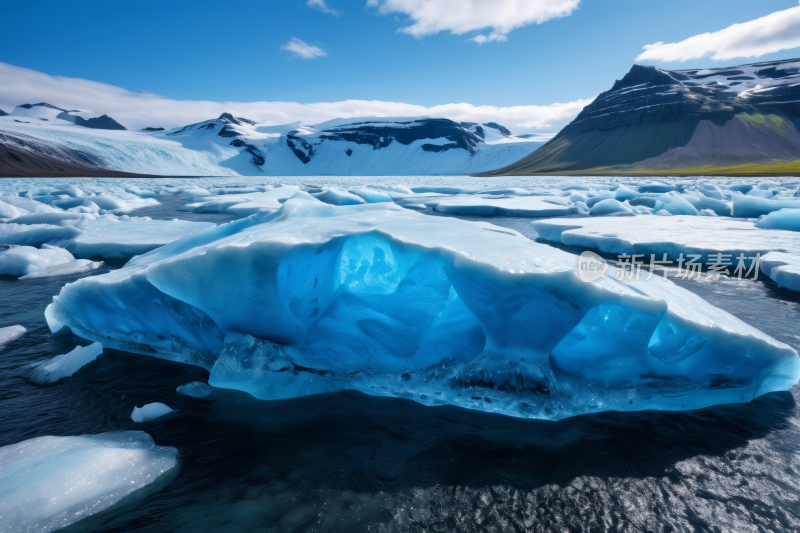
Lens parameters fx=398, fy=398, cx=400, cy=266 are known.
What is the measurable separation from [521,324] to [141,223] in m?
7.91

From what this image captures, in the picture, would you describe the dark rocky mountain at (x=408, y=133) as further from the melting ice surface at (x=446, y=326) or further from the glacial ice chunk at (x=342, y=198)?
the melting ice surface at (x=446, y=326)

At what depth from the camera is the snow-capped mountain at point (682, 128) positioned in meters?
57.8

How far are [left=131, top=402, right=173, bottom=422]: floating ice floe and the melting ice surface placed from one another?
300mm

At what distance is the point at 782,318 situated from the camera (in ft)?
11.8

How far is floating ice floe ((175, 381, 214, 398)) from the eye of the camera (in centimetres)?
243

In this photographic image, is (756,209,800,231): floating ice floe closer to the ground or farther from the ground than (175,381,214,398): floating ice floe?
farther from the ground

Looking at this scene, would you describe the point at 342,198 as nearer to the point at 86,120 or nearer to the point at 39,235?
the point at 39,235

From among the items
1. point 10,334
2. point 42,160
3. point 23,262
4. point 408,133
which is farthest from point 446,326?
point 408,133

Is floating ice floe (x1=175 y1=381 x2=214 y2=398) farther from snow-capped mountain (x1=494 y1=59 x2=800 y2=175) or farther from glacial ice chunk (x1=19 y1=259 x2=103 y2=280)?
snow-capped mountain (x1=494 y1=59 x2=800 y2=175)

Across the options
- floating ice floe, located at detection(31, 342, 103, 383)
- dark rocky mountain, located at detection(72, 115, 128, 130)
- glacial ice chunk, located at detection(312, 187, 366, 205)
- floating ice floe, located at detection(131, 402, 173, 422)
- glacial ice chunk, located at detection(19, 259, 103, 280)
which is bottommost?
floating ice floe, located at detection(131, 402, 173, 422)

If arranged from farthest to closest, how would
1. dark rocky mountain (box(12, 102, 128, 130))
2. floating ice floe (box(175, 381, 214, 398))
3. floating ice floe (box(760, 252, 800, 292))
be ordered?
dark rocky mountain (box(12, 102, 128, 130)) → floating ice floe (box(760, 252, 800, 292)) → floating ice floe (box(175, 381, 214, 398))

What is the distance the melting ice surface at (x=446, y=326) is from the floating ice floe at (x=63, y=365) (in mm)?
435

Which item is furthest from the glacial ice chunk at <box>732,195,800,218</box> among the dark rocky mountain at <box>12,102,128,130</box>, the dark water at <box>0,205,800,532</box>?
the dark rocky mountain at <box>12,102,128,130</box>

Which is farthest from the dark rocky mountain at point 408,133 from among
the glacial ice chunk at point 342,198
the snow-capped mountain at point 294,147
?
the glacial ice chunk at point 342,198
